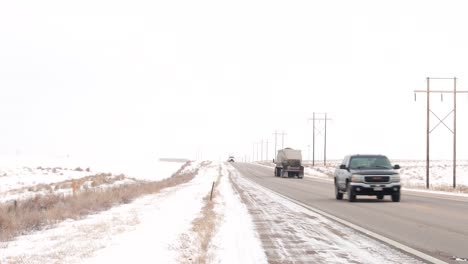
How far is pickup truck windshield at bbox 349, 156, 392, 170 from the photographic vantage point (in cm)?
2802

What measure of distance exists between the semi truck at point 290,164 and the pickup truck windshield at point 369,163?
39267mm

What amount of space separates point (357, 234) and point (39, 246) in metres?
7.08

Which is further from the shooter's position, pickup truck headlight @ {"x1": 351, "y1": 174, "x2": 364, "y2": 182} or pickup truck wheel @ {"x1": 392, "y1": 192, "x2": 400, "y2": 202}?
pickup truck wheel @ {"x1": 392, "y1": 192, "x2": 400, "y2": 202}

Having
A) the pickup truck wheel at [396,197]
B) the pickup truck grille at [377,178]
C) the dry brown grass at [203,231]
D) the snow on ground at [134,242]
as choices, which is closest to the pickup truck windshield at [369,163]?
the pickup truck grille at [377,178]

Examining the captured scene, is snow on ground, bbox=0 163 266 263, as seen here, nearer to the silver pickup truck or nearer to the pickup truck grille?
the silver pickup truck

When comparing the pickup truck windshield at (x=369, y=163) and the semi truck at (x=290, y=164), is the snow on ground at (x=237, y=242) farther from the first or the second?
the semi truck at (x=290, y=164)

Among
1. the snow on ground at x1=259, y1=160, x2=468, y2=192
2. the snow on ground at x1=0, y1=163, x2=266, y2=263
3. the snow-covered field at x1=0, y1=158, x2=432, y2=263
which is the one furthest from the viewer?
the snow on ground at x1=259, y1=160, x2=468, y2=192

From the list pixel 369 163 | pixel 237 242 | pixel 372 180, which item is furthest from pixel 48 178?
pixel 237 242

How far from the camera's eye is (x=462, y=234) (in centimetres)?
1470

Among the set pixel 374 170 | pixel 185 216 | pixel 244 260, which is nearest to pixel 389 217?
pixel 185 216

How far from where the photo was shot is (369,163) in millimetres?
28281

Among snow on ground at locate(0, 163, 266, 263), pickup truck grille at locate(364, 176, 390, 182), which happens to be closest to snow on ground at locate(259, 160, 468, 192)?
pickup truck grille at locate(364, 176, 390, 182)

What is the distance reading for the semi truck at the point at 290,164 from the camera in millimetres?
67938

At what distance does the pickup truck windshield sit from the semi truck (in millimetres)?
39267
